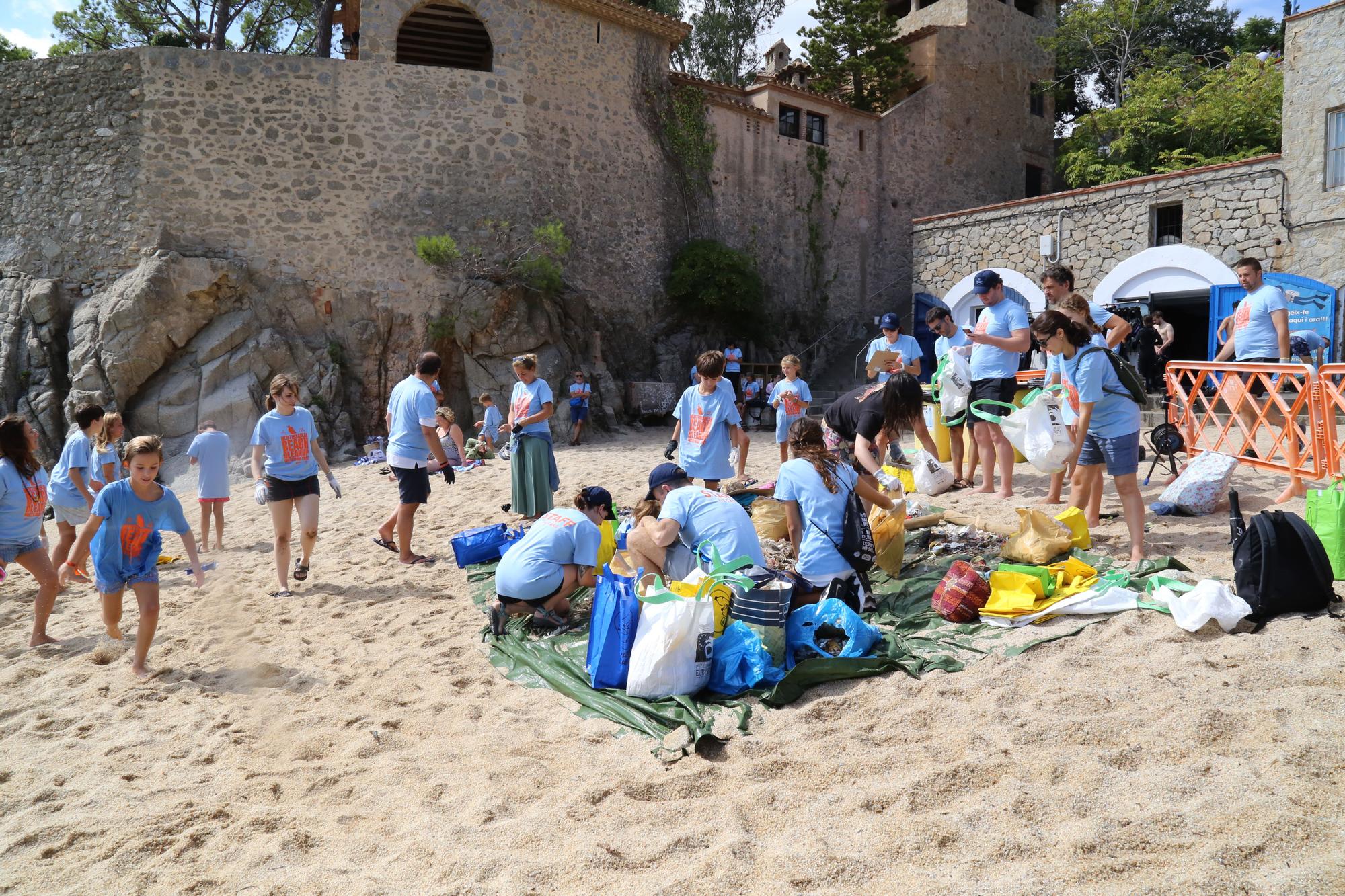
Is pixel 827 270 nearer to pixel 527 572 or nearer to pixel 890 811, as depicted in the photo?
pixel 527 572

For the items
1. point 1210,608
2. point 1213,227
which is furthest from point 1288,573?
point 1213,227

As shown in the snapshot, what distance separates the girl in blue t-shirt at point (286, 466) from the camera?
19.0 feet

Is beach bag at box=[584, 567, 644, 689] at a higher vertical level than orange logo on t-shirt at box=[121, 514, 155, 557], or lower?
lower

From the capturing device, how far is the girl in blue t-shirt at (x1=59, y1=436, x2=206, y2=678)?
4426 millimetres

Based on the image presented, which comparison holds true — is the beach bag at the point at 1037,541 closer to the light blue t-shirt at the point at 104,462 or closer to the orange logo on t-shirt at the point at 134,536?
the orange logo on t-shirt at the point at 134,536

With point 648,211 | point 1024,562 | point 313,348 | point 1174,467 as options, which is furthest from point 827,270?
point 1024,562

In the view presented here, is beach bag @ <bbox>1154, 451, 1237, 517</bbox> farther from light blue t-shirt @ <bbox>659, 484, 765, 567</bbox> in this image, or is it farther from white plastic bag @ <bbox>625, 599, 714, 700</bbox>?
white plastic bag @ <bbox>625, 599, 714, 700</bbox>

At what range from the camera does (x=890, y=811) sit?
2.77 meters

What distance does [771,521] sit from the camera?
6016 millimetres

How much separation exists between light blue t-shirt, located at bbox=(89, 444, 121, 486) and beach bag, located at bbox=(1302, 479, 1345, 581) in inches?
321

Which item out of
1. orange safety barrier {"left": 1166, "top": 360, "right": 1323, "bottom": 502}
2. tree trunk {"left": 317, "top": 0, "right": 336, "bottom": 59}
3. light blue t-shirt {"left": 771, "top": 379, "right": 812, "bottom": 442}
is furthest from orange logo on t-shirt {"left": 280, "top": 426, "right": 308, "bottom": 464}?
tree trunk {"left": 317, "top": 0, "right": 336, "bottom": 59}

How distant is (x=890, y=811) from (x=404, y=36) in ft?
→ 59.8

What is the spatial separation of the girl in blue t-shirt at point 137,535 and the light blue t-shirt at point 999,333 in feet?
17.9

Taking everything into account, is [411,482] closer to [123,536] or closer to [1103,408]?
[123,536]
